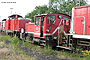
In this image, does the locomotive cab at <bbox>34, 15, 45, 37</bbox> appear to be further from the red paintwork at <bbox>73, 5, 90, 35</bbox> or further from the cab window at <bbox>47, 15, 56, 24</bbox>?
the red paintwork at <bbox>73, 5, 90, 35</bbox>

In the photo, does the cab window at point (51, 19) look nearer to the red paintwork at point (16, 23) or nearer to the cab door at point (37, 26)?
the cab door at point (37, 26)

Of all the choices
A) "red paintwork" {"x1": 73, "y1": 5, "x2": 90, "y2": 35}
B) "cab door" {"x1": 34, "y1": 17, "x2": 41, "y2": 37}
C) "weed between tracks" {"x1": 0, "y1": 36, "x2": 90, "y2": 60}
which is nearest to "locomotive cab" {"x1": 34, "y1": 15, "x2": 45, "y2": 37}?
"cab door" {"x1": 34, "y1": 17, "x2": 41, "y2": 37}

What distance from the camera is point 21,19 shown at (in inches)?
700

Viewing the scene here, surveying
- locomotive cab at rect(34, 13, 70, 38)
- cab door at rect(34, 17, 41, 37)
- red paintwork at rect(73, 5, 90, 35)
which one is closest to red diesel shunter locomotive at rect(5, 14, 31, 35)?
cab door at rect(34, 17, 41, 37)

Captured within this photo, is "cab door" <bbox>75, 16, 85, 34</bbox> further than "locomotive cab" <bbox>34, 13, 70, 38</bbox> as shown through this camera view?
No

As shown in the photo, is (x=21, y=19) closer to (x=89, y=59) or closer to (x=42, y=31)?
(x=42, y=31)

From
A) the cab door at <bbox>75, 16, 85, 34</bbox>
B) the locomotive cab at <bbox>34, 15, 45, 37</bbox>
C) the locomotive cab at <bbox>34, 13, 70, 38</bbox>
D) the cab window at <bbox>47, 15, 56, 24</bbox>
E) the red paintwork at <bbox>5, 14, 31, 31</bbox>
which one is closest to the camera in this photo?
the cab door at <bbox>75, 16, 85, 34</bbox>

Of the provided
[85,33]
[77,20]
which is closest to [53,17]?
[77,20]

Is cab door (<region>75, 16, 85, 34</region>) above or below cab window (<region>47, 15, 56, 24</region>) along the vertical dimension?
below

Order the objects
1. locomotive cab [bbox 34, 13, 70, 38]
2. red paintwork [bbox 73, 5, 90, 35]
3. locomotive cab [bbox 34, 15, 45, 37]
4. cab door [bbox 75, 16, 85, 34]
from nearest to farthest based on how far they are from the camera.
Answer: red paintwork [bbox 73, 5, 90, 35], cab door [bbox 75, 16, 85, 34], locomotive cab [bbox 34, 13, 70, 38], locomotive cab [bbox 34, 15, 45, 37]

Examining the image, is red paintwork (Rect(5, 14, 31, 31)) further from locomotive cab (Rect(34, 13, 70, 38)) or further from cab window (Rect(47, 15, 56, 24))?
cab window (Rect(47, 15, 56, 24))

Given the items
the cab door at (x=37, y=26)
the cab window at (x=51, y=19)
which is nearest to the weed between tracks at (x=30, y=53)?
the cab door at (x=37, y=26)

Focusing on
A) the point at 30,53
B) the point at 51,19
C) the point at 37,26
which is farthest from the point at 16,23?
the point at 30,53

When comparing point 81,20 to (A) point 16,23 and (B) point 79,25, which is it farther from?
(A) point 16,23
